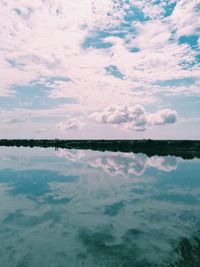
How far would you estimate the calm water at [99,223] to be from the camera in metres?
9.31

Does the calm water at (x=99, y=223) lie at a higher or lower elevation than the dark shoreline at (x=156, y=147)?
lower

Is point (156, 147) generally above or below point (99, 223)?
above

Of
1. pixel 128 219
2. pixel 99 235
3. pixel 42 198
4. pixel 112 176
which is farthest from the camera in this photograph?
pixel 112 176

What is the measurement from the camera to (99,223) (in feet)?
42.5

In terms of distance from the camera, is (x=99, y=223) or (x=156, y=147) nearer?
(x=99, y=223)

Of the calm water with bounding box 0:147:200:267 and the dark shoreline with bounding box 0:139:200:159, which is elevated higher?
the dark shoreline with bounding box 0:139:200:159

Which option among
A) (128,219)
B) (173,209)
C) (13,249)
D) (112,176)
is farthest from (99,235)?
(112,176)

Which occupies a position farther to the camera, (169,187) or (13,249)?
(169,187)

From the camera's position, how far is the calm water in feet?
30.6

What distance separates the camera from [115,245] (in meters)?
10.3

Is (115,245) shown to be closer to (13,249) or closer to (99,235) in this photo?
(99,235)

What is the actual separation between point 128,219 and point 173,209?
3.37 meters

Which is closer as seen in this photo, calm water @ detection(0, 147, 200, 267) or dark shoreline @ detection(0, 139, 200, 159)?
calm water @ detection(0, 147, 200, 267)

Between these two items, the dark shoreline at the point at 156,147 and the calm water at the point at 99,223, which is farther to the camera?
the dark shoreline at the point at 156,147
